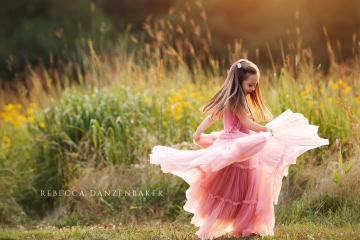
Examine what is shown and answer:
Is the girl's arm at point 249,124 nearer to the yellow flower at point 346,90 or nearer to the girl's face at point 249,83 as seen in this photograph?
the girl's face at point 249,83

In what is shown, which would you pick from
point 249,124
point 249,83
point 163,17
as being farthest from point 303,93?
point 163,17

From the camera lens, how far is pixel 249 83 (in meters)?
4.30

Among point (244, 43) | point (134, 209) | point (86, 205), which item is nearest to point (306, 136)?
point (134, 209)

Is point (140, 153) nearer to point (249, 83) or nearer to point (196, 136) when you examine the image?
point (196, 136)

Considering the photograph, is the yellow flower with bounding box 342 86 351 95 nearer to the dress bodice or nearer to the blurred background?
the dress bodice

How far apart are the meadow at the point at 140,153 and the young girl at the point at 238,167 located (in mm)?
684

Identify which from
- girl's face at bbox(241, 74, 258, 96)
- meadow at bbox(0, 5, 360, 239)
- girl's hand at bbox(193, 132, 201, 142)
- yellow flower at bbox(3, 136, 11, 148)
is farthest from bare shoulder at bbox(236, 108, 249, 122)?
yellow flower at bbox(3, 136, 11, 148)

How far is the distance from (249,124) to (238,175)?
41 centimetres

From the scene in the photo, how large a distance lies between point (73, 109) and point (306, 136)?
4.01m

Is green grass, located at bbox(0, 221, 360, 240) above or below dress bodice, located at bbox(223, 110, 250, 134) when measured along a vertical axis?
below

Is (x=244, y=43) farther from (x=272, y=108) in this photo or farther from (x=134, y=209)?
(x=134, y=209)

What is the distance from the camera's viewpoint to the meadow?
5.53 meters

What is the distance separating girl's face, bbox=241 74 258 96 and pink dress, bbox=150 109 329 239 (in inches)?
9.0

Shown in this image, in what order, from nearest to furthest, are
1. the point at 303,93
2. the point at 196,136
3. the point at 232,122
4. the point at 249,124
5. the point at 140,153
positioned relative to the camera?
the point at 249,124, the point at 232,122, the point at 196,136, the point at 140,153, the point at 303,93
